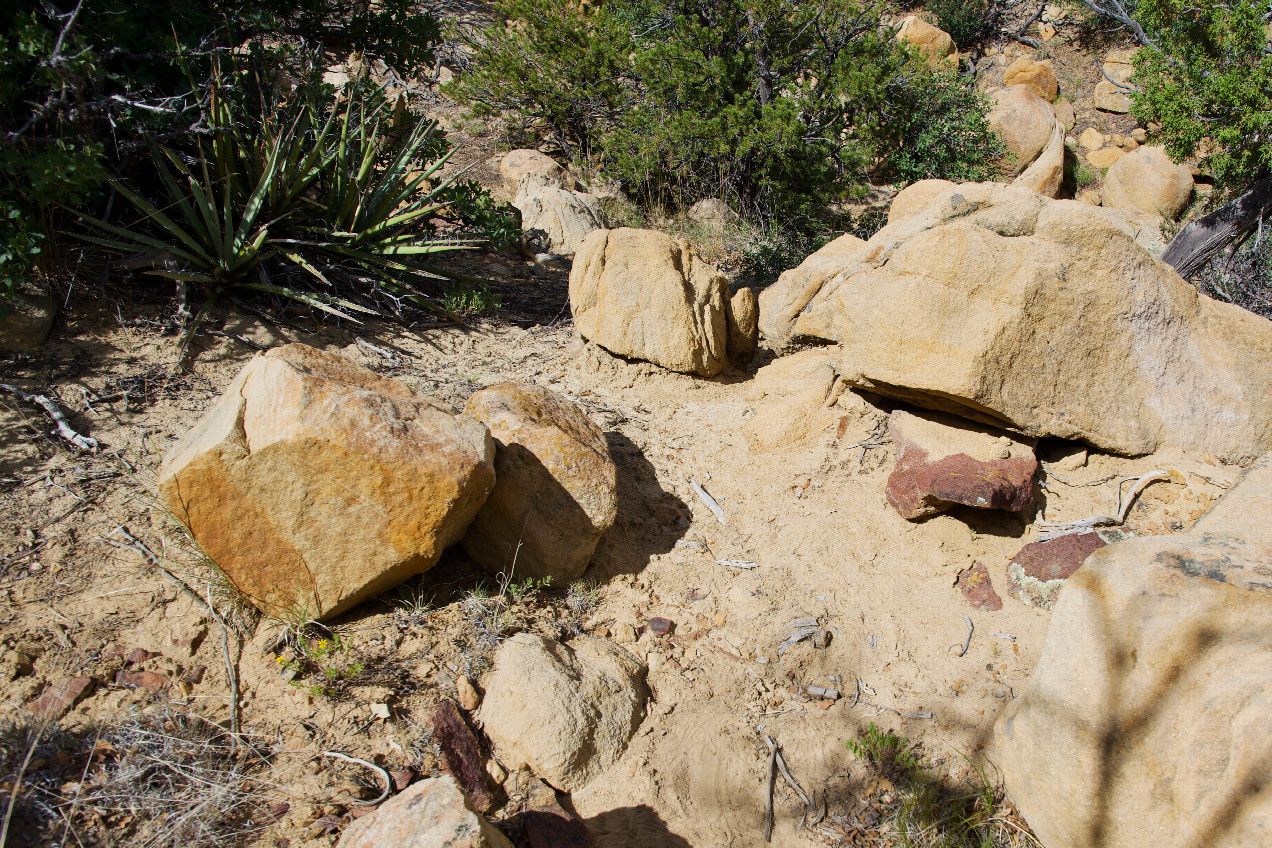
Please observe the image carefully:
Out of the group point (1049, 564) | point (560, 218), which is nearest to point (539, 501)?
point (1049, 564)

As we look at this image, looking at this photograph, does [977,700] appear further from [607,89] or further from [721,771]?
[607,89]

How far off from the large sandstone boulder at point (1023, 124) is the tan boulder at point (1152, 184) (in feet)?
4.06

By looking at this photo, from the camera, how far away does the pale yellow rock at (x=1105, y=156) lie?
481 inches

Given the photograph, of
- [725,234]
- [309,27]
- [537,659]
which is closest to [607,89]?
[725,234]

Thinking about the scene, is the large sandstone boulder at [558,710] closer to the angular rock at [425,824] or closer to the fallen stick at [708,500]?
the angular rock at [425,824]

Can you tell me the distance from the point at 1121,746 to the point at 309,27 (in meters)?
5.81

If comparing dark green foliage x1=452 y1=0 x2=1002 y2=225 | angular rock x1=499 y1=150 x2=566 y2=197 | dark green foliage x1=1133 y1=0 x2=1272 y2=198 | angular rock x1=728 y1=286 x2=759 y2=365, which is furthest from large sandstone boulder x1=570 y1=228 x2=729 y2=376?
angular rock x1=499 y1=150 x2=566 y2=197

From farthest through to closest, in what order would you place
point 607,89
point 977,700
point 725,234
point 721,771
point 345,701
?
1. point 607,89
2. point 725,234
3. point 977,700
4. point 721,771
5. point 345,701

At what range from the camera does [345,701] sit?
253 cm

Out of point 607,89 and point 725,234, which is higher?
point 607,89

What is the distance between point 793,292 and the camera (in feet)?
15.9

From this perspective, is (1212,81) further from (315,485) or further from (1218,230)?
(315,485)

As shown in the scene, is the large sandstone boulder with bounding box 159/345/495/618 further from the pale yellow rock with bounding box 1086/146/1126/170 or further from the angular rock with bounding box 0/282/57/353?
the pale yellow rock with bounding box 1086/146/1126/170

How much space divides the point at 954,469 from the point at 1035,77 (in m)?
12.6
